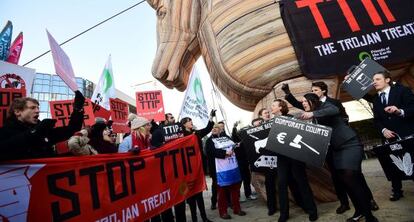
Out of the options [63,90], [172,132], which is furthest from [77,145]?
[63,90]

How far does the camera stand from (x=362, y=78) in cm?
414

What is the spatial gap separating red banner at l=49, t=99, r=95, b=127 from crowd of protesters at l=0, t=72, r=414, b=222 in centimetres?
149

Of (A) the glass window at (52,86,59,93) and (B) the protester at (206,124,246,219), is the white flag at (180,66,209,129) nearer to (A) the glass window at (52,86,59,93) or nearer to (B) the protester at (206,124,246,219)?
(B) the protester at (206,124,246,219)

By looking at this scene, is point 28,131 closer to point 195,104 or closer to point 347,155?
point 347,155

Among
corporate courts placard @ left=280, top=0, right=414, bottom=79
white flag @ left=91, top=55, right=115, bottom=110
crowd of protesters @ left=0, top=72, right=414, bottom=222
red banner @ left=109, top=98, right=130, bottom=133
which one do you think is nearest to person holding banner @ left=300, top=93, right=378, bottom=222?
crowd of protesters @ left=0, top=72, right=414, bottom=222

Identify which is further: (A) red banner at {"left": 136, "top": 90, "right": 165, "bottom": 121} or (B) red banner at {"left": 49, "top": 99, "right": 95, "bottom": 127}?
(A) red banner at {"left": 136, "top": 90, "right": 165, "bottom": 121}

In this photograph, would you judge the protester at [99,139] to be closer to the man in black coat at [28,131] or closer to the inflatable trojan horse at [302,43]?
the man in black coat at [28,131]

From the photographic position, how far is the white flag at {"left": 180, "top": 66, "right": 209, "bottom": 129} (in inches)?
217

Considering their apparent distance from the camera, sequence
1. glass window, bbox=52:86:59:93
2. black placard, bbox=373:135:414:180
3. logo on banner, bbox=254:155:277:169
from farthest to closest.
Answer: glass window, bbox=52:86:59:93
logo on banner, bbox=254:155:277:169
black placard, bbox=373:135:414:180

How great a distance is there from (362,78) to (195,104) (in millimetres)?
2657

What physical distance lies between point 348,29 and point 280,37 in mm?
978

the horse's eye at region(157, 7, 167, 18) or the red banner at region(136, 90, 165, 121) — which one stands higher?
the horse's eye at region(157, 7, 167, 18)

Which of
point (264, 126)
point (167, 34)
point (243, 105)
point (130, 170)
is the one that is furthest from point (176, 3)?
point (130, 170)

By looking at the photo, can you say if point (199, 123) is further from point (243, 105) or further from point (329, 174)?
point (329, 174)
